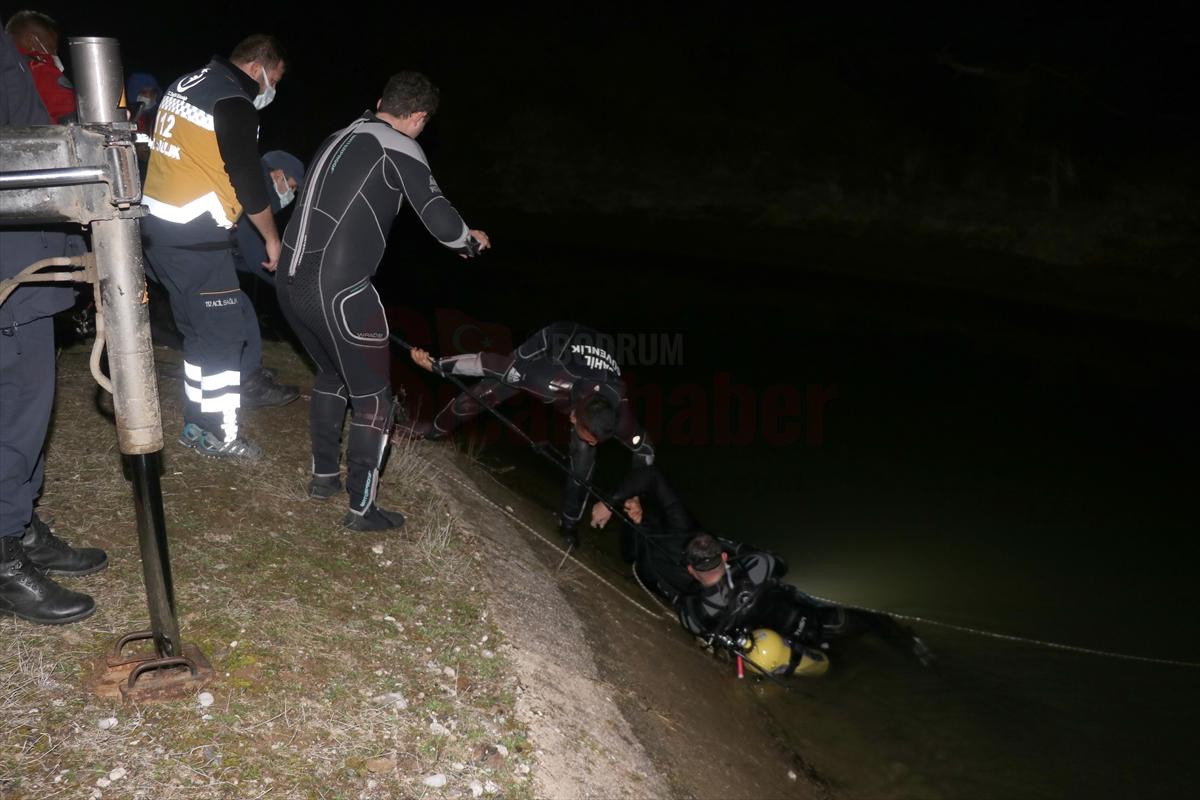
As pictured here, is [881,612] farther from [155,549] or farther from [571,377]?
[155,549]

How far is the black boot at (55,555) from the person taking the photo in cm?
329

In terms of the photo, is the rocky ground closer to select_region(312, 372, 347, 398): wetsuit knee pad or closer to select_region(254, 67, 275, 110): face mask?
select_region(312, 372, 347, 398): wetsuit knee pad

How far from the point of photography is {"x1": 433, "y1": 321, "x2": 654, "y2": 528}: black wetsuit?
6090 millimetres

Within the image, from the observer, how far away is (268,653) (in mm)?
3281

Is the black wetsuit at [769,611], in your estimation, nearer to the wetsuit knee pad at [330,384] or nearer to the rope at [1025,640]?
the rope at [1025,640]

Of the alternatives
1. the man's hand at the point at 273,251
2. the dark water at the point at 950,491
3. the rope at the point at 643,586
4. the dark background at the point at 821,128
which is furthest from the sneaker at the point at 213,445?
the dark background at the point at 821,128

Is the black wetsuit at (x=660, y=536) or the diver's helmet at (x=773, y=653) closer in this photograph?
the diver's helmet at (x=773, y=653)

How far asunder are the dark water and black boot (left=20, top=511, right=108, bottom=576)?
3.66 m

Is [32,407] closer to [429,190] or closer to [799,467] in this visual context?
[429,190]

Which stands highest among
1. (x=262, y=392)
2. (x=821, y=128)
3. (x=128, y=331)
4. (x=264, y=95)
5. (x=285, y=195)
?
(x=821, y=128)

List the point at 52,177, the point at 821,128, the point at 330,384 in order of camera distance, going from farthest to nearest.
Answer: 1. the point at 821,128
2. the point at 330,384
3. the point at 52,177

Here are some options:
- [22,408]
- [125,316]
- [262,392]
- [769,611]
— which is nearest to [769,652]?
[769,611]

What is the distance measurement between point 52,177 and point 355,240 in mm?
1724

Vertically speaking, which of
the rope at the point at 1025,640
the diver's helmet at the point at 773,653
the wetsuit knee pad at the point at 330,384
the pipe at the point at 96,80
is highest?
the pipe at the point at 96,80
